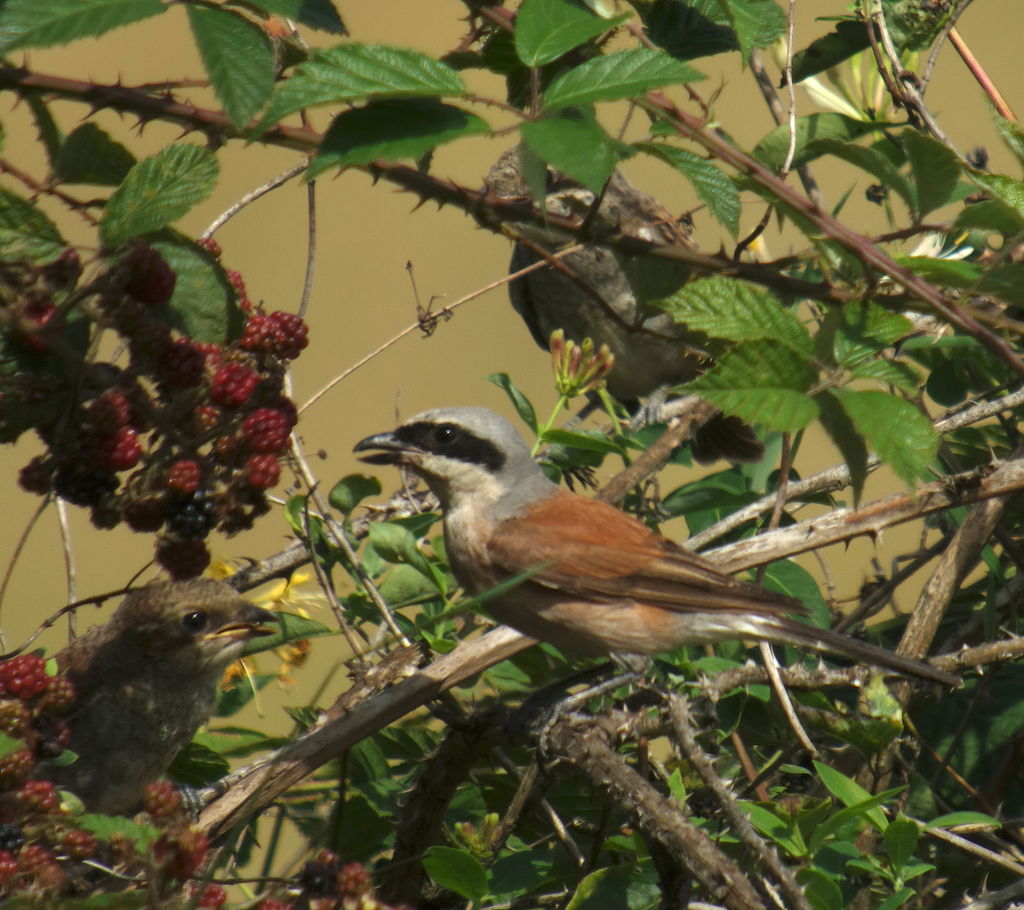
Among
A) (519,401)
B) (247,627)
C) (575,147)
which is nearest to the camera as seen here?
(575,147)

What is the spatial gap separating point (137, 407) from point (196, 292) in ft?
0.86

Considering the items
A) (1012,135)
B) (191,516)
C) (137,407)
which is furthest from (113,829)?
(1012,135)

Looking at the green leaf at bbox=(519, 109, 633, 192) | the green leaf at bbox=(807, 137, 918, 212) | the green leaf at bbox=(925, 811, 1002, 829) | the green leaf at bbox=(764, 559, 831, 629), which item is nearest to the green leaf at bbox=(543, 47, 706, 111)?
the green leaf at bbox=(519, 109, 633, 192)

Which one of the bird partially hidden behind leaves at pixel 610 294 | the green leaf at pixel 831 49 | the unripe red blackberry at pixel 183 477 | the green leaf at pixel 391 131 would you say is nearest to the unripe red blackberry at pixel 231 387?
the unripe red blackberry at pixel 183 477

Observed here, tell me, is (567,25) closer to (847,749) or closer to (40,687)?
(40,687)

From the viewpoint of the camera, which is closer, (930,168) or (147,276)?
(147,276)

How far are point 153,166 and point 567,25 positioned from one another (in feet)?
2.14

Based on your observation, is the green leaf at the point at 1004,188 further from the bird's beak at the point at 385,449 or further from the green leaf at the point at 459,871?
the bird's beak at the point at 385,449

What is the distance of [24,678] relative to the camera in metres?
1.92

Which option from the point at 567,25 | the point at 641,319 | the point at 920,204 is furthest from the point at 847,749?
the point at 567,25

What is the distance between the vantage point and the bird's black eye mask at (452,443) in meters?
3.43

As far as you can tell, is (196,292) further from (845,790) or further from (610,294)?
(610,294)

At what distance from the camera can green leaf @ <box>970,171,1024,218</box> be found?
185cm

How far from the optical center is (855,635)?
3307 mm
